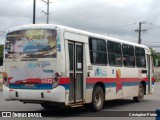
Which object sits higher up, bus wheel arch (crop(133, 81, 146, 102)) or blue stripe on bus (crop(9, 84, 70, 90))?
blue stripe on bus (crop(9, 84, 70, 90))

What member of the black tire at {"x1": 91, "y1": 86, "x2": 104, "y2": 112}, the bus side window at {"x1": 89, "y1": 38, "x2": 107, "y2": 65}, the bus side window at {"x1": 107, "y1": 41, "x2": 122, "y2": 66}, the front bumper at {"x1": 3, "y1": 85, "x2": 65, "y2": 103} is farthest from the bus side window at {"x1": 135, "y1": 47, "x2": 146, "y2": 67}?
the front bumper at {"x1": 3, "y1": 85, "x2": 65, "y2": 103}

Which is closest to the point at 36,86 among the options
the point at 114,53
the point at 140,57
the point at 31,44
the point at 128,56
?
the point at 31,44

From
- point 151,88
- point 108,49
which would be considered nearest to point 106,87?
point 108,49

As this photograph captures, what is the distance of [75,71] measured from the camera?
13961 mm

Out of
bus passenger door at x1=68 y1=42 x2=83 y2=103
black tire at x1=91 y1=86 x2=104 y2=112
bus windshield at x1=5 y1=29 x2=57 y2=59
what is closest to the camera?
bus windshield at x1=5 y1=29 x2=57 y2=59

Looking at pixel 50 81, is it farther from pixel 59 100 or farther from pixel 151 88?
pixel 151 88

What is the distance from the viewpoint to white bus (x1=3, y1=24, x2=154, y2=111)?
43.2 ft

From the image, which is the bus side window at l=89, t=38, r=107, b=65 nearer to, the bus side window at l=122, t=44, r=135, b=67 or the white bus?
the white bus

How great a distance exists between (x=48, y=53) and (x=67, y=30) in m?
1.06

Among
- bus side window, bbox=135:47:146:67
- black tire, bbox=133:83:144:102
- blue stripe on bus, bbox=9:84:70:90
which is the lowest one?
black tire, bbox=133:83:144:102

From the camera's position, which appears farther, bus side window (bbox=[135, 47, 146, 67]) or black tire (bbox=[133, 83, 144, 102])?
black tire (bbox=[133, 83, 144, 102])

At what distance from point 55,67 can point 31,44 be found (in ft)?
4.32

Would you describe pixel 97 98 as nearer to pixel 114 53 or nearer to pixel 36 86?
pixel 114 53

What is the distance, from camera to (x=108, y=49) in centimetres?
1666
